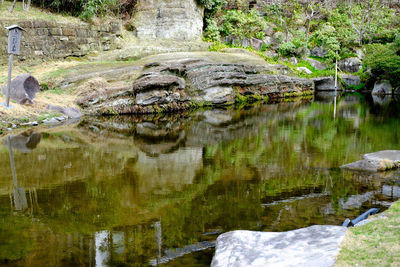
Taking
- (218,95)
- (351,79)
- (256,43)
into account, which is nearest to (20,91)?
(218,95)

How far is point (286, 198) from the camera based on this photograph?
689 centimetres

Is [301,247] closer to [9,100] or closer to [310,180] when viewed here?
[310,180]

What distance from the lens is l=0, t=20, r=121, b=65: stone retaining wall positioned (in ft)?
76.2

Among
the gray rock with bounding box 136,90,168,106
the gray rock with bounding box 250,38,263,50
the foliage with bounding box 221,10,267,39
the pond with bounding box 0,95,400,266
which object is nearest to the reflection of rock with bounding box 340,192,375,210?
the pond with bounding box 0,95,400,266

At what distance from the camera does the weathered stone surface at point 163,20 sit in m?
31.5

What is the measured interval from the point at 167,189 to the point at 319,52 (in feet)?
121

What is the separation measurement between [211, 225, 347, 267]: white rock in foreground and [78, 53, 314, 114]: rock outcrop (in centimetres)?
1573

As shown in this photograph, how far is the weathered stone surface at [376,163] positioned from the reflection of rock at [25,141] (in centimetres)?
909

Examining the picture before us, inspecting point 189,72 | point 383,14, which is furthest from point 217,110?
point 383,14

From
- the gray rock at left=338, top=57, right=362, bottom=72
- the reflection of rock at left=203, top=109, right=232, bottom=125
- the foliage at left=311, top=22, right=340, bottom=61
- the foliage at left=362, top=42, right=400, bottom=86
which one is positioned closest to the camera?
the reflection of rock at left=203, top=109, right=232, bottom=125

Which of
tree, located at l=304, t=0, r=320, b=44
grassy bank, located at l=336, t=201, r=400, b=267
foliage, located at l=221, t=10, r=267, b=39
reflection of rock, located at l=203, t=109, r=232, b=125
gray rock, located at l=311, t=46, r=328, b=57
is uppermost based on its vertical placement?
tree, located at l=304, t=0, r=320, b=44

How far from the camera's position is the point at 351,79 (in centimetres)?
3731

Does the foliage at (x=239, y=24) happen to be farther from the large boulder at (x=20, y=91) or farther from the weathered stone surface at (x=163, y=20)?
the large boulder at (x=20, y=91)

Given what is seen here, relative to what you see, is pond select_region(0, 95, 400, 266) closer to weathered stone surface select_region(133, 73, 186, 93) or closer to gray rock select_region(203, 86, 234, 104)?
weathered stone surface select_region(133, 73, 186, 93)
